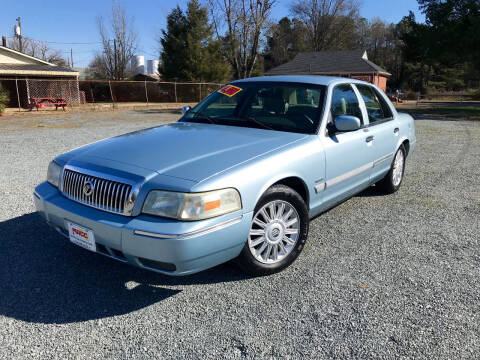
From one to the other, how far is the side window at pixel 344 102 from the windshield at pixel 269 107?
170 mm

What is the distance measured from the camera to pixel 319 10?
2327 inches

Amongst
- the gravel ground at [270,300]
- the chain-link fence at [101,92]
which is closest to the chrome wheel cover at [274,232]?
the gravel ground at [270,300]

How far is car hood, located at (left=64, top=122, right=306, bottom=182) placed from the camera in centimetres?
289

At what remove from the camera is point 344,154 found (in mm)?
3932

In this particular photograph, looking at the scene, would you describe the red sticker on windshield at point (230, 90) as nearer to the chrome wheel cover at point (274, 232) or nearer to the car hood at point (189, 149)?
the car hood at point (189, 149)

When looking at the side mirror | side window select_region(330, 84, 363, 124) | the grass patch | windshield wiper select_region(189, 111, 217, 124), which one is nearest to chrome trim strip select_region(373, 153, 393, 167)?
side window select_region(330, 84, 363, 124)

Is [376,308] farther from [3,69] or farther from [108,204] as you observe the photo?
[3,69]

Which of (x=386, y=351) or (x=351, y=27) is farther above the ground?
(x=351, y=27)

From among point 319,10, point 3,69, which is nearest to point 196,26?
point 3,69

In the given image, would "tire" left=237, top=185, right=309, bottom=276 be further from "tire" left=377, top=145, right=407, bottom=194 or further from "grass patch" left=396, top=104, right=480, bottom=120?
"grass patch" left=396, top=104, right=480, bottom=120

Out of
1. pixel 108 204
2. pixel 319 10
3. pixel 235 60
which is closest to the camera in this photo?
pixel 108 204

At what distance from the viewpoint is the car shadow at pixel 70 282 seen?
2.79 meters

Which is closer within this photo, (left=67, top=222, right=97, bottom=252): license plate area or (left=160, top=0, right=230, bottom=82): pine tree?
(left=67, top=222, right=97, bottom=252): license plate area

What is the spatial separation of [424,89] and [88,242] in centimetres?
5784
